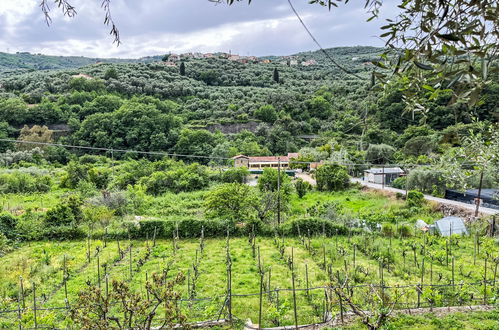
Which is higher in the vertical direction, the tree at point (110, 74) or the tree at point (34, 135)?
the tree at point (110, 74)

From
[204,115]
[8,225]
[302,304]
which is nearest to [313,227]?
[302,304]

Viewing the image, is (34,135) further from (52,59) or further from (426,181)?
(52,59)

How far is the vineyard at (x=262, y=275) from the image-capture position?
5.44m

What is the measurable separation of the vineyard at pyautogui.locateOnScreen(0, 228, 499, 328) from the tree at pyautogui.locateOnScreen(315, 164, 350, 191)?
26.4 feet

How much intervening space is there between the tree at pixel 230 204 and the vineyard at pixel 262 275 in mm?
931

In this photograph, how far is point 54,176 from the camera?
22.1 metres

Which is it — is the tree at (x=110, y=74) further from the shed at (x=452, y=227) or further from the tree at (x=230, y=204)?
the shed at (x=452, y=227)

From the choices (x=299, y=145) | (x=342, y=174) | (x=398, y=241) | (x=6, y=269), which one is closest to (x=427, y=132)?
(x=342, y=174)

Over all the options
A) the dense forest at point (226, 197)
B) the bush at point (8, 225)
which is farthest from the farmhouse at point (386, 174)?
the bush at point (8, 225)

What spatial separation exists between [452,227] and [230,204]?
792 centimetres

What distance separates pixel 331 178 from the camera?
63.8 feet

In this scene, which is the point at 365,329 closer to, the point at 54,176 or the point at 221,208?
the point at 221,208

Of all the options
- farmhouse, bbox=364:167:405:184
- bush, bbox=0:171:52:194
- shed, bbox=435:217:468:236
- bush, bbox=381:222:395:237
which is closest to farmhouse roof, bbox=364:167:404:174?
farmhouse, bbox=364:167:405:184

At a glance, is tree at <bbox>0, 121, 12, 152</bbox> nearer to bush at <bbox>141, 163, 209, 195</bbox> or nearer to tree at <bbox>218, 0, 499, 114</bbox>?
bush at <bbox>141, 163, 209, 195</bbox>
